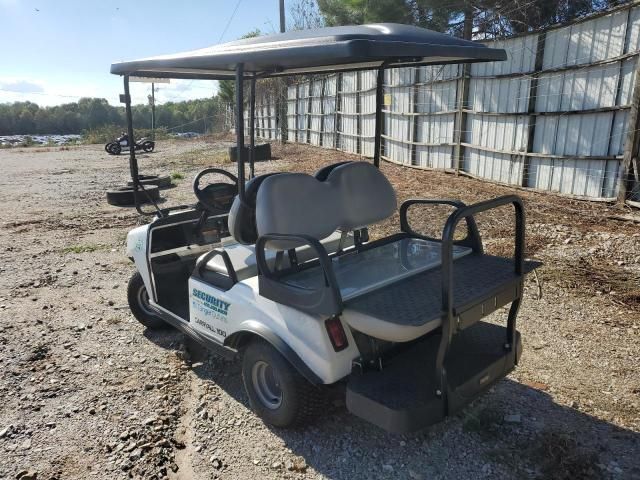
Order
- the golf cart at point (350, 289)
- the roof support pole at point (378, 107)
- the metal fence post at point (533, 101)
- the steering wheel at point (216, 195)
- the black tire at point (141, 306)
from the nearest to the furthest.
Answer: the golf cart at point (350, 289) → the roof support pole at point (378, 107) → the steering wheel at point (216, 195) → the black tire at point (141, 306) → the metal fence post at point (533, 101)

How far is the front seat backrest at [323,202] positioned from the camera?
2633 mm

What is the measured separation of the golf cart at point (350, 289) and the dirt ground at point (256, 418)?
29cm

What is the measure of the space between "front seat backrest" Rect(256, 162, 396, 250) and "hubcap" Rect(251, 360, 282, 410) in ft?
2.25

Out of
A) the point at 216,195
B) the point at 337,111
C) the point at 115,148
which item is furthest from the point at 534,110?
the point at 115,148

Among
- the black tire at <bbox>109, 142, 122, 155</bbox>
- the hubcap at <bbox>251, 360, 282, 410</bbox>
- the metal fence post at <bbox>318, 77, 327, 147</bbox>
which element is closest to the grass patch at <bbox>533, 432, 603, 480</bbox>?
the hubcap at <bbox>251, 360, 282, 410</bbox>

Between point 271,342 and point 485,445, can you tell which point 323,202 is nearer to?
point 271,342

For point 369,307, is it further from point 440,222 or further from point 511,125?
→ point 511,125

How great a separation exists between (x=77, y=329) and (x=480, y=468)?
3.21 meters

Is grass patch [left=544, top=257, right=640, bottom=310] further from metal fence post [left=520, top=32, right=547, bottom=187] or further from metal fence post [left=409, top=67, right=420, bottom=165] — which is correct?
metal fence post [left=409, top=67, right=420, bottom=165]

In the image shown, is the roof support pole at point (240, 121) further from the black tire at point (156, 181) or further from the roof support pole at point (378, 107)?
the black tire at point (156, 181)

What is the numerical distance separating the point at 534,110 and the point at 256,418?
6723 millimetres

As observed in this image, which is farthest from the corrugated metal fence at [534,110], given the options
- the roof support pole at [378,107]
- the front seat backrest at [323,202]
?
the front seat backrest at [323,202]

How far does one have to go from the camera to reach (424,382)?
229 cm

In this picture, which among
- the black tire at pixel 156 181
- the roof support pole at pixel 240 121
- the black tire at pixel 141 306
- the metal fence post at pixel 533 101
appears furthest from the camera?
the black tire at pixel 156 181
